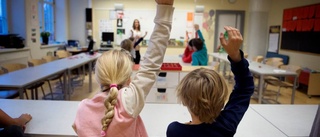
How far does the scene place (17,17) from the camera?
6016mm

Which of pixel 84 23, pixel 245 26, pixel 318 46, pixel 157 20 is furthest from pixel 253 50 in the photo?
pixel 157 20

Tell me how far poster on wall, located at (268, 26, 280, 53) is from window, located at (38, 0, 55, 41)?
7.08 metres

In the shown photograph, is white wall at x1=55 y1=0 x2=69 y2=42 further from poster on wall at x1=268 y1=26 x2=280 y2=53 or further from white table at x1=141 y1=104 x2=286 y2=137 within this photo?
white table at x1=141 y1=104 x2=286 y2=137

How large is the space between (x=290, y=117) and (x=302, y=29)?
5482 millimetres

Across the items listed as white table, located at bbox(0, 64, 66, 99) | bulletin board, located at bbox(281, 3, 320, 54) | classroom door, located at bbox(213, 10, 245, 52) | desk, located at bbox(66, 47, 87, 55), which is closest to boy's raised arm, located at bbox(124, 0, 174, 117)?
white table, located at bbox(0, 64, 66, 99)

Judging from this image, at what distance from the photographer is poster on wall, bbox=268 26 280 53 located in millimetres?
7500

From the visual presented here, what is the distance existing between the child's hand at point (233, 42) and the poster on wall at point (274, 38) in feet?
24.0

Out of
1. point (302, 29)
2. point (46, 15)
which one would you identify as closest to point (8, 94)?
point (46, 15)

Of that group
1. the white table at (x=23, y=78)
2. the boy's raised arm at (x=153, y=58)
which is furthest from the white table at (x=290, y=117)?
the white table at (x=23, y=78)

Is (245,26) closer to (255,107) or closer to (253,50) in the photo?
(253,50)

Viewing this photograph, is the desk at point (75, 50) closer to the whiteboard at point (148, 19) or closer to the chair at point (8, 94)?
the whiteboard at point (148, 19)

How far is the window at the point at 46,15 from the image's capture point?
7.36 meters

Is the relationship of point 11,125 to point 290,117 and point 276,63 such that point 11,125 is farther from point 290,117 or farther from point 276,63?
point 276,63

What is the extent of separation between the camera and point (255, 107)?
6.46ft
